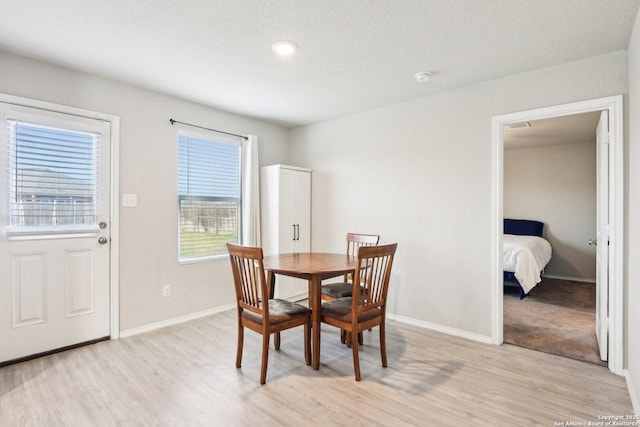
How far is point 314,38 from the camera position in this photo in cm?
232

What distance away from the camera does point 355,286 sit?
7.54ft

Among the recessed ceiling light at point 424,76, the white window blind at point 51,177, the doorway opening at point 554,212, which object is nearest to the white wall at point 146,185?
the white window blind at point 51,177

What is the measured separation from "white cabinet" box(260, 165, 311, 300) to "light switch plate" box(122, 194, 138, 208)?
5.02ft

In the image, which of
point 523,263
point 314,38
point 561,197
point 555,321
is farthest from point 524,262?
point 314,38

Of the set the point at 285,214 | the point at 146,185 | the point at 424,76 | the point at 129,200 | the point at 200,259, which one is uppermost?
the point at 424,76

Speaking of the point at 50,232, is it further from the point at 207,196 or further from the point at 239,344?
the point at 239,344

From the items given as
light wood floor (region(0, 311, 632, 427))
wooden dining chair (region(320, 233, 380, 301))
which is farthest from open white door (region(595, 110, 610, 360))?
wooden dining chair (region(320, 233, 380, 301))

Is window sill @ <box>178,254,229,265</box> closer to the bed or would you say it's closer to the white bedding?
the bed

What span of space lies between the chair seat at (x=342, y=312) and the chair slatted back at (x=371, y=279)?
5 centimetres

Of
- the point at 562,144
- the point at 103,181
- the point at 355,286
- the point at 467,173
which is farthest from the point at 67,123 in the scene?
the point at 562,144

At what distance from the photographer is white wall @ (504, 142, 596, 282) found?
581 cm

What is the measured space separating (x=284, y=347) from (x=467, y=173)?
233cm

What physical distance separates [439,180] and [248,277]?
2.13 m

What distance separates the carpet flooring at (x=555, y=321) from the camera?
2.91 m
